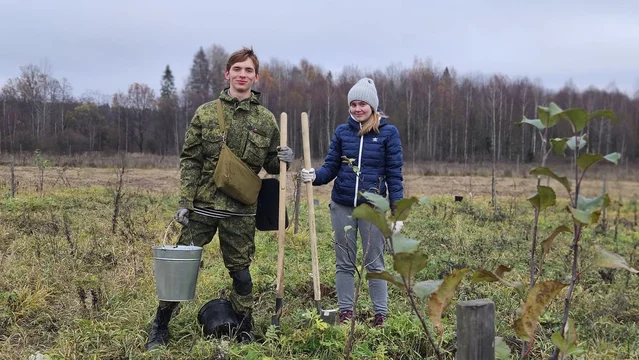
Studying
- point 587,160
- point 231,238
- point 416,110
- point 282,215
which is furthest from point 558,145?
point 416,110

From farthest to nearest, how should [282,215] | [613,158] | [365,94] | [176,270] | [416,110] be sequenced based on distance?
[416,110], [365,94], [282,215], [176,270], [613,158]

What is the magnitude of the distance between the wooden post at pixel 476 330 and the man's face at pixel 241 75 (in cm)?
225

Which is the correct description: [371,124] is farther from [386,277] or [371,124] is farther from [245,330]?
[386,277]

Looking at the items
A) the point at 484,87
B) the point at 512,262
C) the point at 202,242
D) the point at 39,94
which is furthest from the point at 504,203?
the point at 484,87

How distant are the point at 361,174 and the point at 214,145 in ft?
3.60

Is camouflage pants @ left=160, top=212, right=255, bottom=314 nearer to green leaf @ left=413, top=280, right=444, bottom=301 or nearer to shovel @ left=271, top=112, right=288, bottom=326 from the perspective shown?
shovel @ left=271, top=112, right=288, bottom=326

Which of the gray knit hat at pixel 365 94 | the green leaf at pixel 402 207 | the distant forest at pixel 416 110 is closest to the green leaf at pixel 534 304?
the green leaf at pixel 402 207

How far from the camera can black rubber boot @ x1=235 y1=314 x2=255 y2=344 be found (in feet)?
11.1

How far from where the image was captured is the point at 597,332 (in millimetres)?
4191

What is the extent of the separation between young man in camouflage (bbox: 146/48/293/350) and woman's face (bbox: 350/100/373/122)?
0.62 meters

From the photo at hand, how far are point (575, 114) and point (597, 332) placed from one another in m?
3.70

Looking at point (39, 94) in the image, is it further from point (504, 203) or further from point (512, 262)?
point (512, 262)

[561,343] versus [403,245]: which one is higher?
[403,245]

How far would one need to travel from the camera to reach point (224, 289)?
4.61 metres
